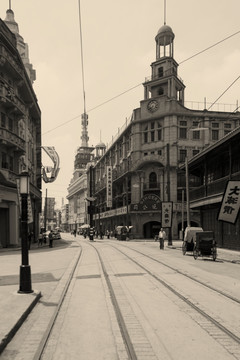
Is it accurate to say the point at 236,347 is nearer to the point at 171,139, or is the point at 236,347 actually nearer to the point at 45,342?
the point at 45,342

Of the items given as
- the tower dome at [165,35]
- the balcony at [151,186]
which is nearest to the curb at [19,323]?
the balcony at [151,186]

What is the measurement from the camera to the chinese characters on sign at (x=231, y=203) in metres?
21.5

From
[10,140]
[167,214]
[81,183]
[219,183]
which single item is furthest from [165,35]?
[81,183]

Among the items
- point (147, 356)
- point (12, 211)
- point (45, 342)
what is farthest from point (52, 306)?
point (12, 211)

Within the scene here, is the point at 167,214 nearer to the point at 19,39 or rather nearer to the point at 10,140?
the point at 10,140

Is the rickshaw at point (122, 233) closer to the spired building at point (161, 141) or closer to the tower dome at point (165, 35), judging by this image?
the spired building at point (161, 141)

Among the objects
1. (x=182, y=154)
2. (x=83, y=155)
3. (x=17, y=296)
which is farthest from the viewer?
(x=83, y=155)

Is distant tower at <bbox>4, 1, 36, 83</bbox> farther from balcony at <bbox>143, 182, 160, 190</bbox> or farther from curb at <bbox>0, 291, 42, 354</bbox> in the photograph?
curb at <bbox>0, 291, 42, 354</bbox>

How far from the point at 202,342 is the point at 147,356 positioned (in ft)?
3.88

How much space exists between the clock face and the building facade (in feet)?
63.3

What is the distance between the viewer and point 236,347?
571 cm

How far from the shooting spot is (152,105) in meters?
54.0

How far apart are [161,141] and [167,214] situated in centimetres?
2018

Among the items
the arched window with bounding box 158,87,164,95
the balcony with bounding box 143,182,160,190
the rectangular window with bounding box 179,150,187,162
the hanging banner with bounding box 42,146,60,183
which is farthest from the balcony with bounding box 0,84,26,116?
the arched window with bounding box 158,87,164,95
